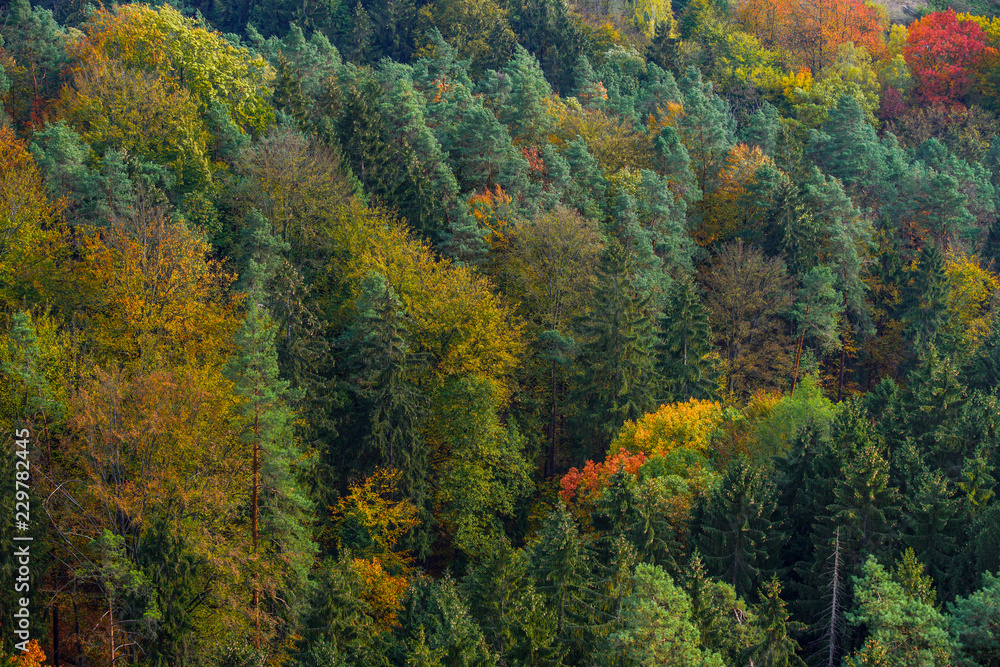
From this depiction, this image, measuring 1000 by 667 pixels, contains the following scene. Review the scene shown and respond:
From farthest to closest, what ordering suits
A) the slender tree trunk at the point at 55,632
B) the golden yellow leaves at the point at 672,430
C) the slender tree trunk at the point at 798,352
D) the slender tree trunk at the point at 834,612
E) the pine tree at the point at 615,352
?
1. the slender tree trunk at the point at 798,352
2. the pine tree at the point at 615,352
3. the golden yellow leaves at the point at 672,430
4. the slender tree trunk at the point at 55,632
5. the slender tree trunk at the point at 834,612

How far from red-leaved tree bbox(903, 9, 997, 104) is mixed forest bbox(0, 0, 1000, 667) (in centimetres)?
1137

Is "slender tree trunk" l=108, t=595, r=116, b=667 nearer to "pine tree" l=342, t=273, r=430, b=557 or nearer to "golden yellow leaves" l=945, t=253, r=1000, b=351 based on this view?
"pine tree" l=342, t=273, r=430, b=557

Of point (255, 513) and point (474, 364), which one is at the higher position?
point (474, 364)

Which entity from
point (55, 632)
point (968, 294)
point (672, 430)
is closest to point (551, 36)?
point (968, 294)

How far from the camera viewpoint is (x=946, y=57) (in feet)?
343

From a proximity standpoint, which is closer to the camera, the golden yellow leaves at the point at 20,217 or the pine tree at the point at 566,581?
the pine tree at the point at 566,581

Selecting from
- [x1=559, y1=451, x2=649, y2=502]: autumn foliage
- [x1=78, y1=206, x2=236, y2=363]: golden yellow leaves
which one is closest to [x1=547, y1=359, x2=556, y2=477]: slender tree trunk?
[x1=559, y1=451, x2=649, y2=502]: autumn foliage

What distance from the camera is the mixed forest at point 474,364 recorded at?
3847 centimetres

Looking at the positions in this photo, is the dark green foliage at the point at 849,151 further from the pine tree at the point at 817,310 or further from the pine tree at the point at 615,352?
the pine tree at the point at 615,352

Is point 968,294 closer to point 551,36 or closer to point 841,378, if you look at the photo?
point 841,378

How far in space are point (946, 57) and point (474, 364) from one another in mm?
76753

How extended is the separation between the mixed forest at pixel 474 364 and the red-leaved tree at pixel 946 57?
37.3 feet

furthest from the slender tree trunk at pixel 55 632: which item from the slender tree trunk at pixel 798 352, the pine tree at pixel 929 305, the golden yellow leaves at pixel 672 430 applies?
the pine tree at pixel 929 305

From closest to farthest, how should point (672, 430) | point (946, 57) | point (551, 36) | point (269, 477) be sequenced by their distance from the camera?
point (269, 477), point (672, 430), point (551, 36), point (946, 57)
